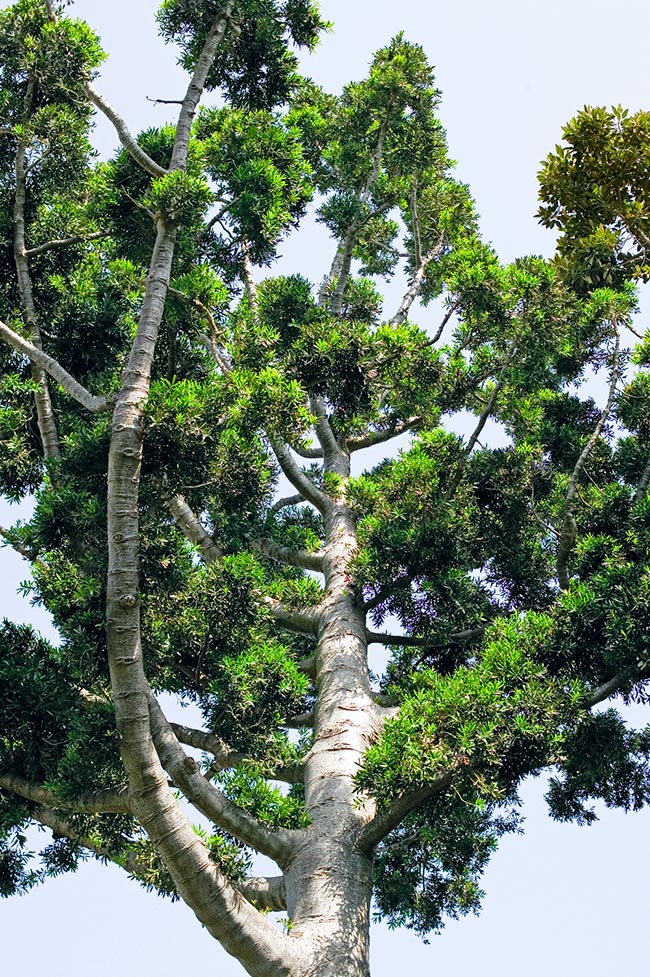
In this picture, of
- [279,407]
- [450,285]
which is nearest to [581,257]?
[450,285]

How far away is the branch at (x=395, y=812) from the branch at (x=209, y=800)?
1.49ft

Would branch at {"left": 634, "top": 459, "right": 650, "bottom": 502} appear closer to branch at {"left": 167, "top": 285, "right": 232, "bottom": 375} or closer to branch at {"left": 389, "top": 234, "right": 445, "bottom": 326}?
branch at {"left": 167, "top": 285, "right": 232, "bottom": 375}

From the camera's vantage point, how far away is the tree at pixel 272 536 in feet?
18.5

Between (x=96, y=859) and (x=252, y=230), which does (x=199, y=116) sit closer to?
(x=252, y=230)

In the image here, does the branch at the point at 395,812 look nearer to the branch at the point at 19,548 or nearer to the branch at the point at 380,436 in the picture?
the branch at the point at 19,548

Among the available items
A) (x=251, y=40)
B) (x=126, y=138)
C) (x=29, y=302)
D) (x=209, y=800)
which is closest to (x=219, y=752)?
(x=209, y=800)

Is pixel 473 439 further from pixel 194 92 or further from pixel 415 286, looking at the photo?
pixel 415 286

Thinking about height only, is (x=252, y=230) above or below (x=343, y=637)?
above

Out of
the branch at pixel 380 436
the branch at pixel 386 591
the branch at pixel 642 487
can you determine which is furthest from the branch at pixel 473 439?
the branch at pixel 380 436

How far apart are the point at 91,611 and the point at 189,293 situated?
292 centimetres

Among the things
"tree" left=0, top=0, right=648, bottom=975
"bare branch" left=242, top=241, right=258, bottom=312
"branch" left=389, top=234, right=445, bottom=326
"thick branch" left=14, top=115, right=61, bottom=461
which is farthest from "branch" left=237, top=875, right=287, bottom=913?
"branch" left=389, top=234, right=445, bottom=326

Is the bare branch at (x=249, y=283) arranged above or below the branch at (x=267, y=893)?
above

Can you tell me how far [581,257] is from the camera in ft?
29.2

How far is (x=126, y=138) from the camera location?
288 inches
